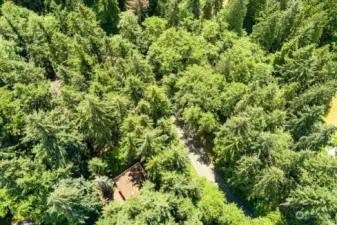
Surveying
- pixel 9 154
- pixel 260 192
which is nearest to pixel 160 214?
pixel 260 192

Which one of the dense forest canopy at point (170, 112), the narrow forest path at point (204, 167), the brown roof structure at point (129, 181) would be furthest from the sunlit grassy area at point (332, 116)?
the brown roof structure at point (129, 181)

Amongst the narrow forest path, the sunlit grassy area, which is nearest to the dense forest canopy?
the narrow forest path

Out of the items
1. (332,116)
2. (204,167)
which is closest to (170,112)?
(204,167)

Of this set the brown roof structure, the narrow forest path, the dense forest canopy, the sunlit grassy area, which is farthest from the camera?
the sunlit grassy area

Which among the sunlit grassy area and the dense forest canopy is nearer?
the dense forest canopy

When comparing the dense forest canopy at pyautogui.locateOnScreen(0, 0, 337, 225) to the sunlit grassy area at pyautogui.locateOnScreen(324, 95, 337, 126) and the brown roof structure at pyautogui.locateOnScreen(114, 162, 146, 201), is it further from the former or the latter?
the sunlit grassy area at pyautogui.locateOnScreen(324, 95, 337, 126)

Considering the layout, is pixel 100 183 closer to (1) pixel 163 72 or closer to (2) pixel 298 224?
(1) pixel 163 72
